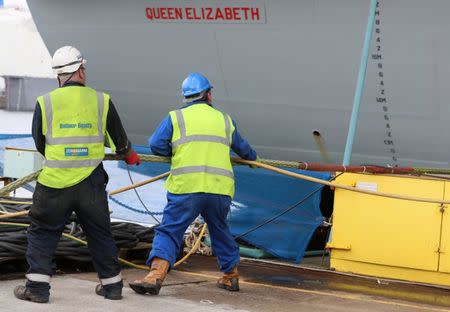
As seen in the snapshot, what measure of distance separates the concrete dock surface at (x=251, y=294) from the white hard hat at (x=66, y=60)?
138cm

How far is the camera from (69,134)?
503cm

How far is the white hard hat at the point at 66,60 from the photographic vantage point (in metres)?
5.07

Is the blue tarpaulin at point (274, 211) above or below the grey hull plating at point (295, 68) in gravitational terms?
below

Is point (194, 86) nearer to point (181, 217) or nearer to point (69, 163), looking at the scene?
point (181, 217)

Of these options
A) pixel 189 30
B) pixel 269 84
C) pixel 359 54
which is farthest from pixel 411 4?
pixel 189 30

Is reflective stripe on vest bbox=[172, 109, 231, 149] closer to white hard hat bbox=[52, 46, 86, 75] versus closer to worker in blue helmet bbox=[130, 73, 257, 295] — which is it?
worker in blue helmet bbox=[130, 73, 257, 295]

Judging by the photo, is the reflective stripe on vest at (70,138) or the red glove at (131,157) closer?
the reflective stripe on vest at (70,138)

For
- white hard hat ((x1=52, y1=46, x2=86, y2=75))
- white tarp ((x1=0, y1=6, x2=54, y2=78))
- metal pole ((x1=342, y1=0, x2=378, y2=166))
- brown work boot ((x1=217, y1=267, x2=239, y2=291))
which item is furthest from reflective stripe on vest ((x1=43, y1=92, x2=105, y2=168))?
white tarp ((x1=0, y1=6, x2=54, y2=78))

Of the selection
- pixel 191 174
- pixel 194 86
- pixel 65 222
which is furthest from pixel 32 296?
pixel 194 86

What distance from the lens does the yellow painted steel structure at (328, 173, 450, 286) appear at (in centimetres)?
640

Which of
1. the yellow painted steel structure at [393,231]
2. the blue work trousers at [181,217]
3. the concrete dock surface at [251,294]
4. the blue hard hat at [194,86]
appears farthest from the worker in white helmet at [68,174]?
the yellow painted steel structure at [393,231]

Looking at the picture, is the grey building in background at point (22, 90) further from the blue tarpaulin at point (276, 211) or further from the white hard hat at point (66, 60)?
the white hard hat at point (66, 60)

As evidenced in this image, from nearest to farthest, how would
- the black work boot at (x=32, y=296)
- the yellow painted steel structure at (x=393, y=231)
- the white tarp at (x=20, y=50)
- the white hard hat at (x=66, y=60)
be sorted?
the black work boot at (x=32, y=296) < the white hard hat at (x=66, y=60) < the yellow painted steel structure at (x=393, y=231) < the white tarp at (x=20, y=50)

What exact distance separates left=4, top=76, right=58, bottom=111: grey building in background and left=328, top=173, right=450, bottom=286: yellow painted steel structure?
2650 cm
